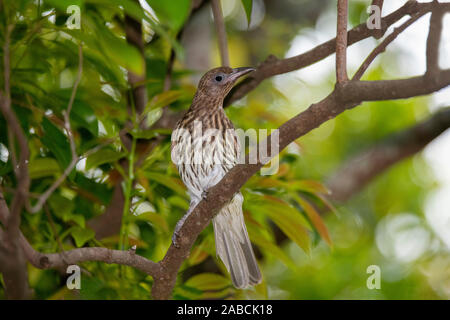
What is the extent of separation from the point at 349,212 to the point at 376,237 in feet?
1.64

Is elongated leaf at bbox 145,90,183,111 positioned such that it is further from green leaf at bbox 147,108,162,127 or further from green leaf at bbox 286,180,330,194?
green leaf at bbox 286,180,330,194

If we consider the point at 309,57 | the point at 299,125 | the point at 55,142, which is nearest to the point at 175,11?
the point at 299,125

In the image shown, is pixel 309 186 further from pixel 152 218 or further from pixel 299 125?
pixel 299 125

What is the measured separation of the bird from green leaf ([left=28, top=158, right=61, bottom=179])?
60 centimetres

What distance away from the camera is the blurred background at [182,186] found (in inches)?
111

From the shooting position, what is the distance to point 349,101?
82.4 inches

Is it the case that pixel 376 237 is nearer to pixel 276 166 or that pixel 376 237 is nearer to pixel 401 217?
pixel 401 217

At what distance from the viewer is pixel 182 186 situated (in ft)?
10.7

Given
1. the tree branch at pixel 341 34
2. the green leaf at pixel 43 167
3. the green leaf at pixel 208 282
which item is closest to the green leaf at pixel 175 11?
the tree branch at pixel 341 34

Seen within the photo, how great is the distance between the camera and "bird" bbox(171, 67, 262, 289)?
315 cm

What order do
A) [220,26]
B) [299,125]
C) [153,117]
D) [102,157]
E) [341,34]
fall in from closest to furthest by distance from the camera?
[299,125] < [341,34] < [102,157] < [220,26] < [153,117]

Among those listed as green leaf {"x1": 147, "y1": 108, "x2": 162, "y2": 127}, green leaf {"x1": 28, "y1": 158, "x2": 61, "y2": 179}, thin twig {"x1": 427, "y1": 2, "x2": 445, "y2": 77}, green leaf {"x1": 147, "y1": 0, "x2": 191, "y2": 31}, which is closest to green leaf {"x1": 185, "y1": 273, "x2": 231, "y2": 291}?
green leaf {"x1": 28, "y1": 158, "x2": 61, "y2": 179}

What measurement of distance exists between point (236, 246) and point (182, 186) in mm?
422

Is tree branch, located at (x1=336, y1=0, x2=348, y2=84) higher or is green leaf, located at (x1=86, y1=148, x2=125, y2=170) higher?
tree branch, located at (x1=336, y1=0, x2=348, y2=84)
